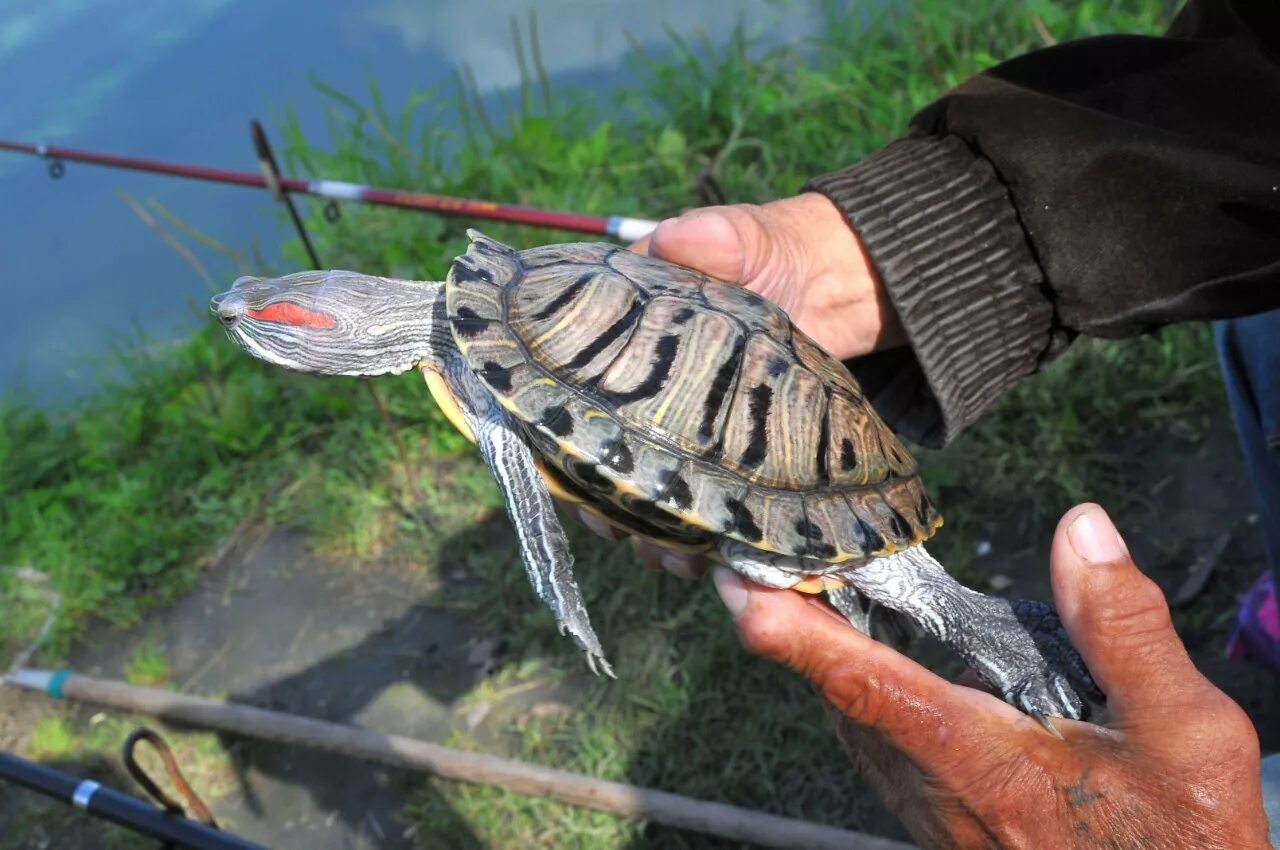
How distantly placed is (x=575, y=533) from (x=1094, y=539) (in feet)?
8.32

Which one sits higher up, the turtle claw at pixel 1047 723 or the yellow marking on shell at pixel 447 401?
the yellow marking on shell at pixel 447 401

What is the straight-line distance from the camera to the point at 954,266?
2471 millimetres

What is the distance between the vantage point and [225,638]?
4.09 metres

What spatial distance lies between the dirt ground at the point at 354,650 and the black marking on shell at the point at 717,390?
5.69 ft

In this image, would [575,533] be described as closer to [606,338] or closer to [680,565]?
[680,565]

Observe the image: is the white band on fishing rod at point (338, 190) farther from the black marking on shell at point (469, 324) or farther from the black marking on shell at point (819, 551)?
the black marking on shell at point (819, 551)

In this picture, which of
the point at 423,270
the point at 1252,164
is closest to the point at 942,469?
the point at 1252,164

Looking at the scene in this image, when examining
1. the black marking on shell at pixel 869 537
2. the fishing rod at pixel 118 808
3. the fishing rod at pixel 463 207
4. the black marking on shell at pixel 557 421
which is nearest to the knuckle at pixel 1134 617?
the black marking on shell at pixel 869 537

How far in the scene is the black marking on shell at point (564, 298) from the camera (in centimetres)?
212

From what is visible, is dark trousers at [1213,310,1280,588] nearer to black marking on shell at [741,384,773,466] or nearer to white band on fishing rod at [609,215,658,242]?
black marking on shell at [741,384,773,466]

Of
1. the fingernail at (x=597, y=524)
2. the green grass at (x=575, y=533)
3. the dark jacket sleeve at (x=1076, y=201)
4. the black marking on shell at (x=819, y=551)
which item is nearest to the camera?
the black marking on shell at (x=819, y=551)

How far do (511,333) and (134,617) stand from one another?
3.14 meters

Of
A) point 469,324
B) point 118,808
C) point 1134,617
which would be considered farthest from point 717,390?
point 118,808

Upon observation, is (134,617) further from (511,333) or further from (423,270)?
(511,333)
